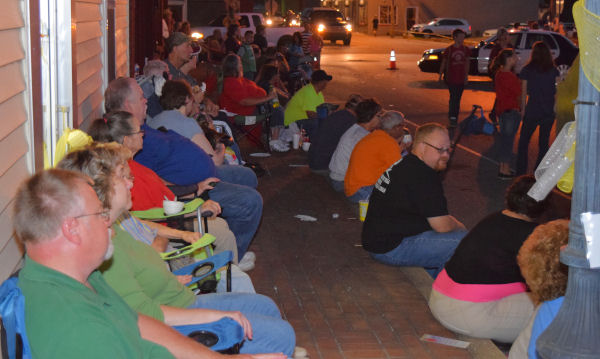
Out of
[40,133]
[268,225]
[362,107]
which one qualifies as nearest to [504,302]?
[40,133]

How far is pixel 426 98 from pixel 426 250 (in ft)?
50.3

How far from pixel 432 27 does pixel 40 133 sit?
167 feet

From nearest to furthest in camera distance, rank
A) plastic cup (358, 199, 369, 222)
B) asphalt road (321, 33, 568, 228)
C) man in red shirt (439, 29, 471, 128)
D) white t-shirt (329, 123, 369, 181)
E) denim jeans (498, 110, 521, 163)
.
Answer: plastic cup (358, 199, 369, 222) < white t-shirt (329, 123, 369, 181) < asphalt road (321, 33, 568, 228) < denim jeans (498, 110, 521, 163) < man in red shirt (439, 29, 471, 128)

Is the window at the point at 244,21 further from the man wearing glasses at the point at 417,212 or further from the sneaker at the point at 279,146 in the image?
the man wearing glasses at the point at 417,212

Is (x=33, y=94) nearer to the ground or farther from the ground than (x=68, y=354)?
farther from the ground

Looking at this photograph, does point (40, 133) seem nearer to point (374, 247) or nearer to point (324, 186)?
Result: point (374, 247)

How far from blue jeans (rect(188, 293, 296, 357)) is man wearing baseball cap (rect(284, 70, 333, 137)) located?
8.50 m

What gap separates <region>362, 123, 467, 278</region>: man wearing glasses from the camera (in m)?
6.21

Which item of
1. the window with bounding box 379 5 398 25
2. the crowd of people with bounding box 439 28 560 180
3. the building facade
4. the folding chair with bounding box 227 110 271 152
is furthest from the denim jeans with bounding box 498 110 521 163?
the window with bounding box 379 5 398 25

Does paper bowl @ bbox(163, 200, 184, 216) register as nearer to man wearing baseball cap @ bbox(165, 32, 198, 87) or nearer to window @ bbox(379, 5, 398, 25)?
man wearing baseball cap @ bbox(165, 32, 198, 87)

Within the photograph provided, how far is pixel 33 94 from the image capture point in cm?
437

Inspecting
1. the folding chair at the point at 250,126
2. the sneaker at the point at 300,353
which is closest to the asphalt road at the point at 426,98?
the folding chair at the point at 250,126

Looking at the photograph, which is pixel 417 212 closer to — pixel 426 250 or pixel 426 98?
pixel 426 250

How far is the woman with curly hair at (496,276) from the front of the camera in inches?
198
